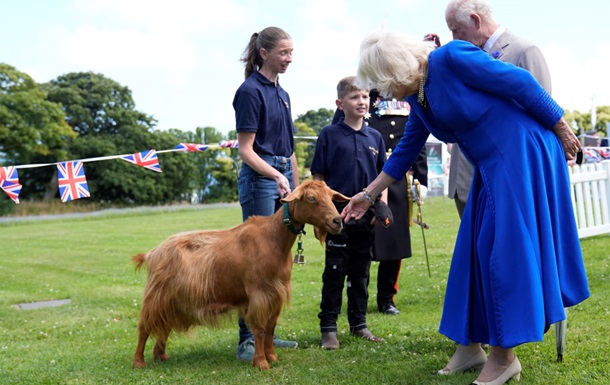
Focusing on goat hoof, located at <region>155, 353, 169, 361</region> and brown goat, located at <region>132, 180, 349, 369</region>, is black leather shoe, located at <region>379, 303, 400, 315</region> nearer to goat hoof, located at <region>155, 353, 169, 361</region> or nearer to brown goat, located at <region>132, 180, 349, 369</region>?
brown goat, located at <region>132, 180, 349, 369</region>

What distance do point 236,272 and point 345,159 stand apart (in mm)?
1483

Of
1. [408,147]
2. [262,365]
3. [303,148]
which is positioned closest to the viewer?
[408,147]

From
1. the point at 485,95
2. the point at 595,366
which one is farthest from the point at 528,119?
the point at 595,366

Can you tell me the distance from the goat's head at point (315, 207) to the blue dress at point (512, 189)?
1.09 metres

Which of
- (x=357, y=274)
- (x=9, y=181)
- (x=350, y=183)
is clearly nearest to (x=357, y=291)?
(x=357, y=274)

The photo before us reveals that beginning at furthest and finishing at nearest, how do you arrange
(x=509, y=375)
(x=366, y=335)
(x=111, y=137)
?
(x=111, y=137) → (x=366, y=335) → (x=509, y=375)

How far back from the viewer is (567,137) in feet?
12.5

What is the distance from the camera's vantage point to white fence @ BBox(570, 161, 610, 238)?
9.45 meters

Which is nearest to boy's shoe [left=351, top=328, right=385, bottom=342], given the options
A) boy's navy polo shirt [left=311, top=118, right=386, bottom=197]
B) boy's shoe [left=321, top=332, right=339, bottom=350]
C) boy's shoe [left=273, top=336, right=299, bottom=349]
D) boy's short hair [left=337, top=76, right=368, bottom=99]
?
boy's shoe [left=321, top=332, right=339, bottom=350]

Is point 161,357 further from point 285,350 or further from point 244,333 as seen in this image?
point 285,350

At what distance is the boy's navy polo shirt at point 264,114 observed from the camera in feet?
16.6

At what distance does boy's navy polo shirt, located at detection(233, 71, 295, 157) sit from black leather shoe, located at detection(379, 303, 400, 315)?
232 cm

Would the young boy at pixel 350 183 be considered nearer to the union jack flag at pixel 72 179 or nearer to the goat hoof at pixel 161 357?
the goat hoof at pixel 161 357

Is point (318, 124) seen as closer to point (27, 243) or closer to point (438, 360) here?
point (27, 243)
